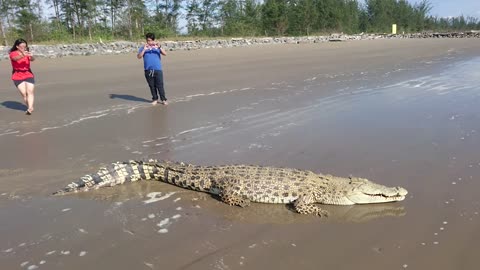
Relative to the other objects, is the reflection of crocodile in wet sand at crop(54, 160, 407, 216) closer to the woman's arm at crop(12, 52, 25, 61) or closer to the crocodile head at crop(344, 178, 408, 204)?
the crocodile head at crop(344, 178, 408, 204)

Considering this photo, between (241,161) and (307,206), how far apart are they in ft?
6.55

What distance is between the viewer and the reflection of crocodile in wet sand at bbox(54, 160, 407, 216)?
5.08 meters

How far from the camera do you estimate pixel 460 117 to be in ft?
29.6

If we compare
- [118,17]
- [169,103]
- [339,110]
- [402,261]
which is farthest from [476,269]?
[118,17]

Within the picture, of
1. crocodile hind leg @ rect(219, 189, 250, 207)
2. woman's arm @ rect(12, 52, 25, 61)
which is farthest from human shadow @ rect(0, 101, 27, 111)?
crocodile hind leg @ rect(219, 189, 250, 207)

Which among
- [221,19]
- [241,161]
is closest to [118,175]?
[241,161]

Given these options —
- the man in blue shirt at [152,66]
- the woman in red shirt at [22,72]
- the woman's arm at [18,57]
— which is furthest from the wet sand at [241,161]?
the woman's arm at [18,57]

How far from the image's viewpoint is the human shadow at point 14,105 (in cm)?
1091

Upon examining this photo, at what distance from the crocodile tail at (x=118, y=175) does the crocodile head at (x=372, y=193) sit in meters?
2.49

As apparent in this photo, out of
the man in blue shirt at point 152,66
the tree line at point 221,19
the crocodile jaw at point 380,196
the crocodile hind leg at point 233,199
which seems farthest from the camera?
the tree line at point 221,19

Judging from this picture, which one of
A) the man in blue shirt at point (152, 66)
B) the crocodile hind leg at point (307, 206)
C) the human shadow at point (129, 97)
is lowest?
the crocodile hind leg at point (307, 206)

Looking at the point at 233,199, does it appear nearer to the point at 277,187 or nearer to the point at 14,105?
the point at 277,187

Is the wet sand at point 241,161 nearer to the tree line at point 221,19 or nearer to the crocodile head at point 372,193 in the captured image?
the crocodile head at point 372,193

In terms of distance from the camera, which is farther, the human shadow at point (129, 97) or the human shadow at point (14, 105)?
the human shadow at point (129, 97)
